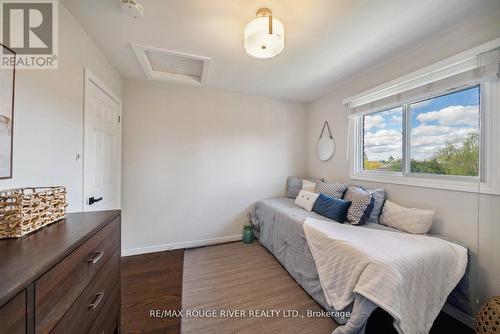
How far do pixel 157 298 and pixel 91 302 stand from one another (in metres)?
1.07

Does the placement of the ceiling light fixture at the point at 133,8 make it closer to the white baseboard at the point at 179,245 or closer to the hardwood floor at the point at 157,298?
the hardwood floor at the point at 157,298

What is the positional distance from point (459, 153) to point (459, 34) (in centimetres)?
98

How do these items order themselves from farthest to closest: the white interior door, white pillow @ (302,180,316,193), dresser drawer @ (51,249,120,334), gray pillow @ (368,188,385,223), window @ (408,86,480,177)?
white pillow @ (302,180,316,193), gray pillow @ (368,188,385,223), the white interior door, window @ (408,86,480,177), dresser drawer @ (51,249,120,334)

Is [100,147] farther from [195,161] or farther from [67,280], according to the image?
[67,280]

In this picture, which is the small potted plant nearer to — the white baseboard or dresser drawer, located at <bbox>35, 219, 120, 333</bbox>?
the white baseboard

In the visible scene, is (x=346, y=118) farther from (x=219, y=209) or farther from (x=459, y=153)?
(x=219, y=209)

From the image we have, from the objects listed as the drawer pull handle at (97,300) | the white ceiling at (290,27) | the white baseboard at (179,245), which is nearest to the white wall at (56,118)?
the white ceiling at (290,27)

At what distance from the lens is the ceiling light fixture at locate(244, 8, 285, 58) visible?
1221 mm

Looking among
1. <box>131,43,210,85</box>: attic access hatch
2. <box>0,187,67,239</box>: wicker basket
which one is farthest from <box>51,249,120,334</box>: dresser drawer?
<box>131,43,210,85</box>: attic access hatch

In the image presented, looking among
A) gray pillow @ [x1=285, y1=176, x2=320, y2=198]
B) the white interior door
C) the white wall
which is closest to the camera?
the white wall

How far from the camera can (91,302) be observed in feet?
2.78

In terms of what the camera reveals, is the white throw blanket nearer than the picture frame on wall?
No

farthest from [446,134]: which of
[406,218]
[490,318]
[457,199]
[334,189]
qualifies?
[490,318]

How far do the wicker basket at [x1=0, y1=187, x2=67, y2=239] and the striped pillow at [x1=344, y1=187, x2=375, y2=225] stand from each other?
7.49ft
